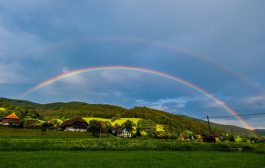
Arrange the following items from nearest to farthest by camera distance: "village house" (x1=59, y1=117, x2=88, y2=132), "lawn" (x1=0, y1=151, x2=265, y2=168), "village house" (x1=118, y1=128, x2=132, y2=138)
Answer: "lawn" (x1=0, y1=151, x2=265, y2=168) → "village house" (x1=118, y1=128, x2=132, y2=138) → "village house" (x1=59, y1=117, x2=88, y2=132)

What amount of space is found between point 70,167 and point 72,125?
14983 centimetres

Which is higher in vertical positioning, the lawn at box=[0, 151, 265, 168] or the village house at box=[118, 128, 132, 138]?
the village house at box=[118, 128, 132, 138]

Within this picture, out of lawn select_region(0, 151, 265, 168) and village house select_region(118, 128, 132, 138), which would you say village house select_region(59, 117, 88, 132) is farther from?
lawn select_region(0, 151, 265, 168)

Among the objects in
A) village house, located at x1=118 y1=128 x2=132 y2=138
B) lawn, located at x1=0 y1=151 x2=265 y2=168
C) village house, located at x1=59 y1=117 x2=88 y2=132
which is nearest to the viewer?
lawn, located at x1=0 y1=151 x2=265 y2=168

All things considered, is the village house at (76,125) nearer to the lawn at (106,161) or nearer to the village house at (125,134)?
the village house at (125,134)

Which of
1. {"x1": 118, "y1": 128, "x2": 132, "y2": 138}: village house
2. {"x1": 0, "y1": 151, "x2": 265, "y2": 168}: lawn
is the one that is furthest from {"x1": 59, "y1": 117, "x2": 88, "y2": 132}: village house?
{"x1": 0, "y1": 151, "x2": 265, "y2": 168}: lawn

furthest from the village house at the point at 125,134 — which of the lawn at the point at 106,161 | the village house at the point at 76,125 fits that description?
the lawn at the point at 106,161

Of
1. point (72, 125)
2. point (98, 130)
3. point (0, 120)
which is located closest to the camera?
point (98, 130)

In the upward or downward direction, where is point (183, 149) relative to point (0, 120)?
downward

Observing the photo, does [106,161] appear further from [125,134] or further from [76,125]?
[76,125]

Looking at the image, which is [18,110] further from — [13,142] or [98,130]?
[13,142]

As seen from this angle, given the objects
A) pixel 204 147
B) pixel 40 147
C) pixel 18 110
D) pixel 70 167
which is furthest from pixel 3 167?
pixel 18 110

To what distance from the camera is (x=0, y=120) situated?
470 feet

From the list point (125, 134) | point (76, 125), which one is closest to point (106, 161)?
point (125, 134)
